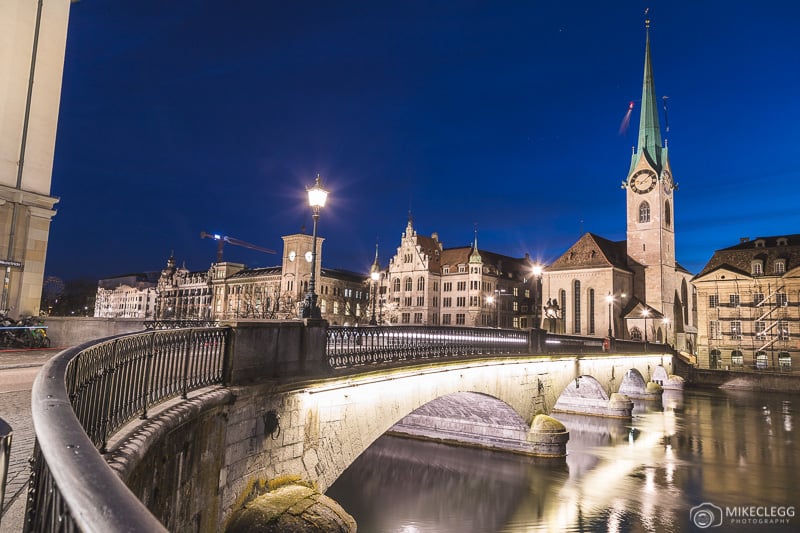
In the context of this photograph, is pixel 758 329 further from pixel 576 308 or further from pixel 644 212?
pixel 644 212

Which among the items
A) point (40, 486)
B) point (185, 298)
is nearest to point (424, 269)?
point (185, 298)

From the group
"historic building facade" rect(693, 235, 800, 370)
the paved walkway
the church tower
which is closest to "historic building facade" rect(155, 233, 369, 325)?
the church tower

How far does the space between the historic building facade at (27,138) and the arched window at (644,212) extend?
75.4 meters

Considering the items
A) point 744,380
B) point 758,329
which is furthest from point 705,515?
point 758,329

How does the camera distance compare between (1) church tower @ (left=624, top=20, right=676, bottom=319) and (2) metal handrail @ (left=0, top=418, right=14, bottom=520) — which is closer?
(2) metal handrail @ (left=0, top=418, right=14, bottom=520)

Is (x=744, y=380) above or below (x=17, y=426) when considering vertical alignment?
below

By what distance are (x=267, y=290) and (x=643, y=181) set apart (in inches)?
2723

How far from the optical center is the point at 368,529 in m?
17.0

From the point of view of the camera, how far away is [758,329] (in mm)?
61188

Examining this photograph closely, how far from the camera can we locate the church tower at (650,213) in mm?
73312

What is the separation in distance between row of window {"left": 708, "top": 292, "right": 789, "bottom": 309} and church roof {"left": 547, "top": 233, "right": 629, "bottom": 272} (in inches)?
458

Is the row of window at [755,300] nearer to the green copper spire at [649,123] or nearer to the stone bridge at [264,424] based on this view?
the green copper spire at [649,123]

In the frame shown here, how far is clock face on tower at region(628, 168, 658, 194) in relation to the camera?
77.2 m

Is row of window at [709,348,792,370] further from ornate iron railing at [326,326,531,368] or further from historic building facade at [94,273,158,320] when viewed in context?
historic building facade at [94,273,158,320]
